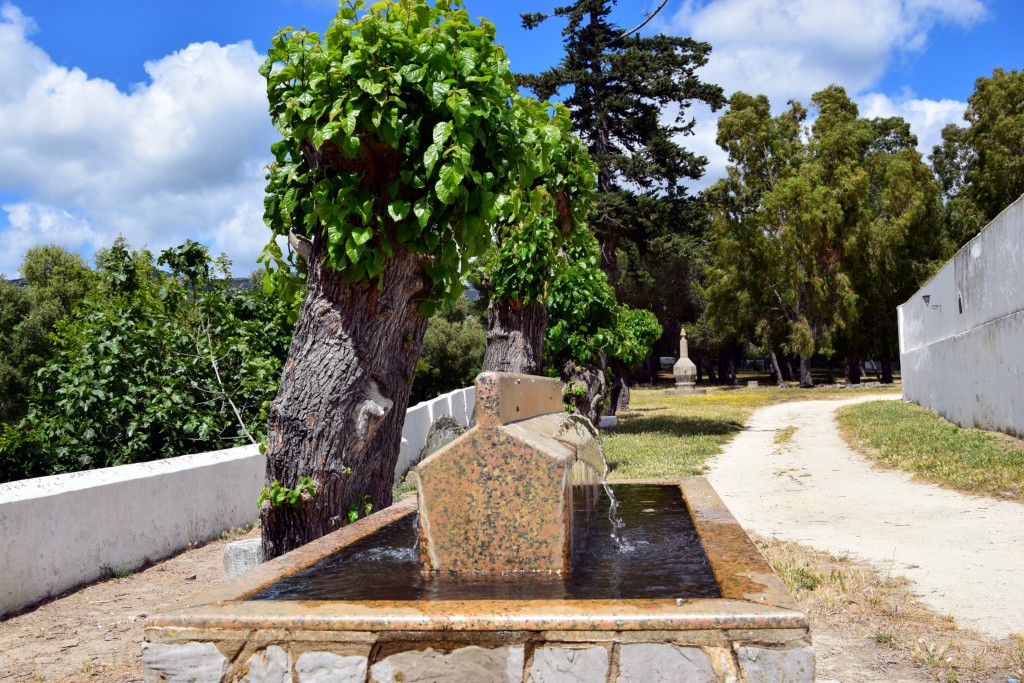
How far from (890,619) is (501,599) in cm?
297

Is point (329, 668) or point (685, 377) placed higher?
point (685, 377)

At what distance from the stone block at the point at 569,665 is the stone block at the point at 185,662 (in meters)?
0.95

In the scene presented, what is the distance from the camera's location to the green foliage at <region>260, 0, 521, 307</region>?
4.45 meters

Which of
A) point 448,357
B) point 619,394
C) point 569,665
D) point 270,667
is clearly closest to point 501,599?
point 569,665

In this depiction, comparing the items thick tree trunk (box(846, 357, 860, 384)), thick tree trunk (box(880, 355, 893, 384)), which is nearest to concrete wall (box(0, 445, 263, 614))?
thick tree trunk (box(846, 357, 860, 384))

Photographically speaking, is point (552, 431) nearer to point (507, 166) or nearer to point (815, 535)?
point (507, 166)

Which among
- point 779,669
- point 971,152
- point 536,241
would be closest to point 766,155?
point 971,152

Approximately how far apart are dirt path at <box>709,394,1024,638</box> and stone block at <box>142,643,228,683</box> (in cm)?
387

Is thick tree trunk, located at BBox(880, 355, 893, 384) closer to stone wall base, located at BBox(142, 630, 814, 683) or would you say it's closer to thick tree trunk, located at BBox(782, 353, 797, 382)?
thick tree trunk, located at BBox(782, 353, 797, 382)

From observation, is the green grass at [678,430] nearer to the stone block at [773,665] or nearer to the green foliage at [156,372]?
the green foliage at [156,372]

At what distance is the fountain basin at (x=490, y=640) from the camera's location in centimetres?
243

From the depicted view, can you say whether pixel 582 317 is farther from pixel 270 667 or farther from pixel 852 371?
pixel 852 371

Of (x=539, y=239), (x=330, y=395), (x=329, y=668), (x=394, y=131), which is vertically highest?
(x=539, y=239)

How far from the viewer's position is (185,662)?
2.62 meters
